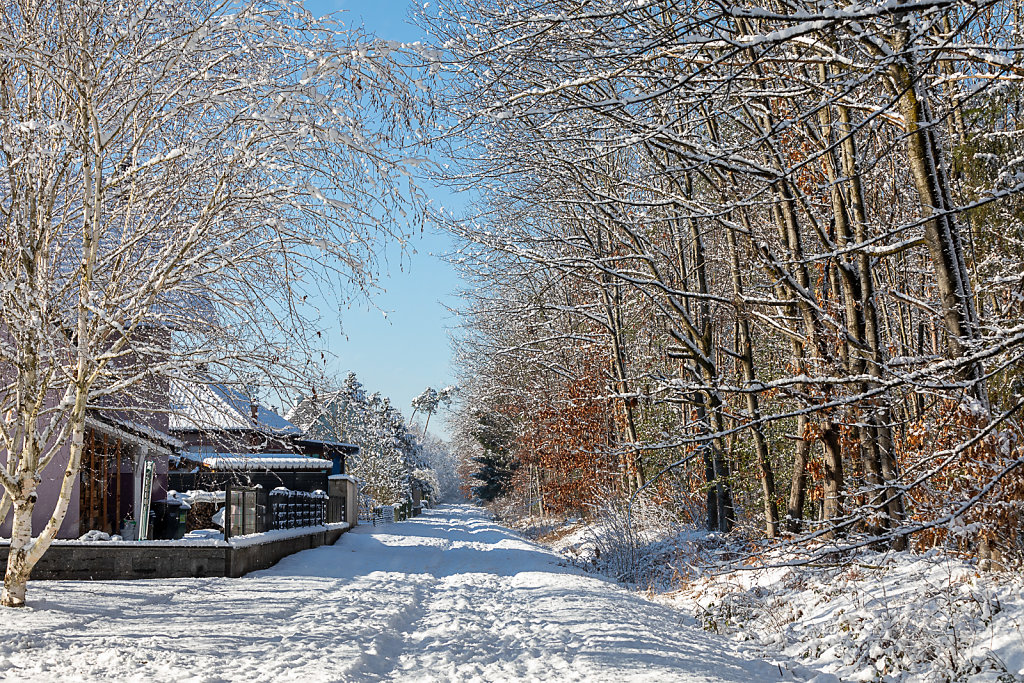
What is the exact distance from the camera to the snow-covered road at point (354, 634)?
22.0 feet

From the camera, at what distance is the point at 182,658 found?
6977mm

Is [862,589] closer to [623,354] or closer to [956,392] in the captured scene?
[956,392]

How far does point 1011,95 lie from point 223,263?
843cm

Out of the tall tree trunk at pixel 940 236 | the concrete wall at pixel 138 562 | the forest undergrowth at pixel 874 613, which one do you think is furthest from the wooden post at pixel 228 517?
the tall tree trunk at pixel 940 236

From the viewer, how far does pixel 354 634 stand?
8.64m

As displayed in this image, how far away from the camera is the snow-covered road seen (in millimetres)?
6715

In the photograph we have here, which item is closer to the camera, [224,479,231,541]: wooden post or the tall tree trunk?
the tall tree trunk

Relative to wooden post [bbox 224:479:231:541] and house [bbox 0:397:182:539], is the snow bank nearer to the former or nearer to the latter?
wooden post [bbox 224:479:231:541]

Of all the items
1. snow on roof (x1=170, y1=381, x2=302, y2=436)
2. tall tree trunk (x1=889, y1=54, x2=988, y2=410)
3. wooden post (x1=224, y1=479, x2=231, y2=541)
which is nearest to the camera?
tall tree trunk (x1=889, y1=54, x2=988, y2=410)

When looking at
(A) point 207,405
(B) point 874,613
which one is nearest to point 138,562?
(A) point 207,405

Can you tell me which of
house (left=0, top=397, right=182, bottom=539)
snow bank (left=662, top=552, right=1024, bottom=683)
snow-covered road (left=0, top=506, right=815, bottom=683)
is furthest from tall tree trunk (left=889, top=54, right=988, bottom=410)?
house (left=0, top=397, right=182, bottom=539)

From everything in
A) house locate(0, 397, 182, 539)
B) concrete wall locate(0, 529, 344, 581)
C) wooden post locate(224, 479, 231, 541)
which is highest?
house locate(0, 397, 182, 539)

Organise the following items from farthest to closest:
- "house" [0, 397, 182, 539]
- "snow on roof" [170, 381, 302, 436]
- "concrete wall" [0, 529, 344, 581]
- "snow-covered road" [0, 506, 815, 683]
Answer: "house" [0, 397, 182, 539] → "concrete wall" [0, 529, 344, 581] → "snow on roof" [170, 381, 302, 436] → "snow-covered road" [0, 506, 815, 683]

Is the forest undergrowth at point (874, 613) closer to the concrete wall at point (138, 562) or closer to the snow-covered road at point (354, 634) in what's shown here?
the snow-covered road at point (354, 634)
